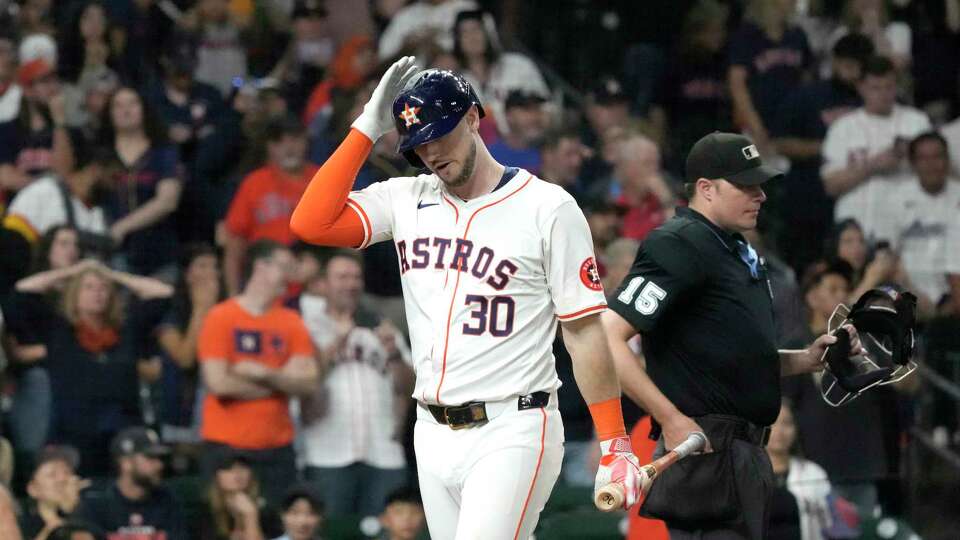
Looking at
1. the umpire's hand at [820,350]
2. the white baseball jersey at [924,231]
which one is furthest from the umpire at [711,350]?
the white baseball jersey at [924,231]

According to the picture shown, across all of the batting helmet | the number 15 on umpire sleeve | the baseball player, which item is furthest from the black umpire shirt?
the batting helmet

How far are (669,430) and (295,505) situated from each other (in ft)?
8.84

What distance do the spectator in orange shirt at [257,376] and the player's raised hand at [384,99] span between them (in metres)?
3.31

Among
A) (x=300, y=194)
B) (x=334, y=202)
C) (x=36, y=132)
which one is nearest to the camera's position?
(x=334, y=202)

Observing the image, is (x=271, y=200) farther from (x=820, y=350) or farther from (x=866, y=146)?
(x=820, y=350)

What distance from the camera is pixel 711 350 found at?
4816mm

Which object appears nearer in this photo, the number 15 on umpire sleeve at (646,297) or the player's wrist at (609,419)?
the player's wrist at (609,419)

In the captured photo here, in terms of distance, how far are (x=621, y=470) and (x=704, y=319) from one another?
2.53 ft

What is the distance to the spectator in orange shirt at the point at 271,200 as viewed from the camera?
8.80 meters

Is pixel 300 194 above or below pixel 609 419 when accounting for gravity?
above

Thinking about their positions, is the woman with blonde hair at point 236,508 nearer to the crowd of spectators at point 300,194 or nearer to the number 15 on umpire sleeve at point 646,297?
the crowd of spectators at point 300,194

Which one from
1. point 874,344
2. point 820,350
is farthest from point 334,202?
point 874,344

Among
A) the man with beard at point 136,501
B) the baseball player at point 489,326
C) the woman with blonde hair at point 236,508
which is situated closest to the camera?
the baseball player at point 489,326

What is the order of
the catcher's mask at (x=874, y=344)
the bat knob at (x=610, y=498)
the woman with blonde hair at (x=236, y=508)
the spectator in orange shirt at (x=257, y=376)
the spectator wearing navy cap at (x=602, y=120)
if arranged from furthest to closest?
the spectator wearing navy cap at (x=602, y=120) → the spectator in orange shirt at (x=257, y=376) → the woman with blonde hair at (x=236, y=508) → the catcher's mask at (x=874, y=344) → the bat knob at (x=610, y=498)
